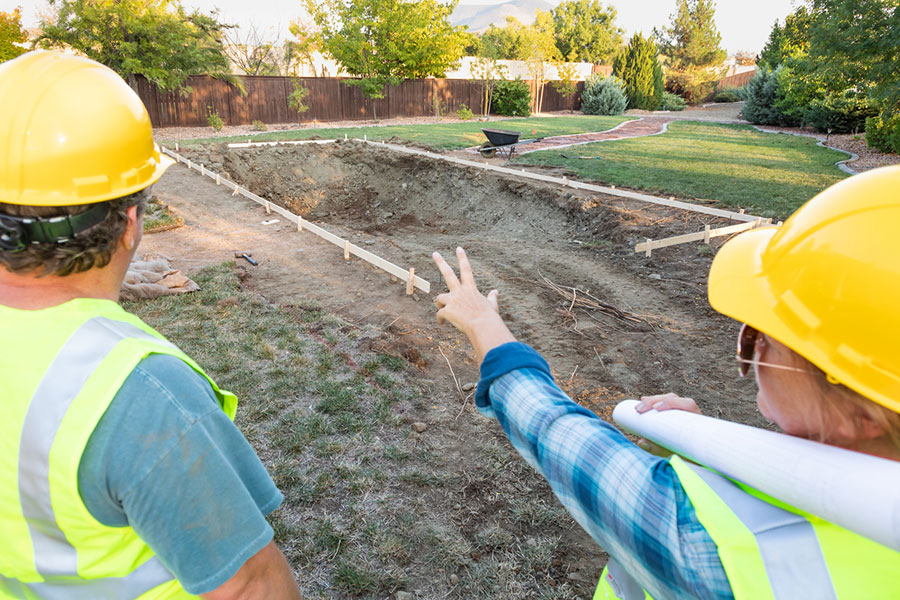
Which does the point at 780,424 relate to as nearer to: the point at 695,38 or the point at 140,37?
the point at 140,37

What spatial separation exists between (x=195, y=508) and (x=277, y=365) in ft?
13.4

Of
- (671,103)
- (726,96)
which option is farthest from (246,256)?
(726,96)

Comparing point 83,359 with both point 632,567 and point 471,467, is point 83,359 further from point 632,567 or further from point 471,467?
point 471,467

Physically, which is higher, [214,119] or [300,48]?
[300,48]

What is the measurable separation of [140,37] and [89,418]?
88.5 feet

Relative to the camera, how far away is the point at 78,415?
103cm

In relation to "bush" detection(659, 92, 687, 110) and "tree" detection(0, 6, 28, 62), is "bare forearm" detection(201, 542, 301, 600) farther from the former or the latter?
"bush" detection(659, 92, 687, 110)

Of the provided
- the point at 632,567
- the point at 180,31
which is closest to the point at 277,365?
the point at 632,567

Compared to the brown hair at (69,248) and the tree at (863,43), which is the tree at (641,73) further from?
the brown hair at (69,248)

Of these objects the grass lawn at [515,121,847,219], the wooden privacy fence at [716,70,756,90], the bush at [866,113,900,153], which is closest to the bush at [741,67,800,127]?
the grass lawn at [515,121,847,219]

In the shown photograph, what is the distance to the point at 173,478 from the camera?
3.50 feet

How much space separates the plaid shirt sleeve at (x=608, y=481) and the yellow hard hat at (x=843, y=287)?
38 cm

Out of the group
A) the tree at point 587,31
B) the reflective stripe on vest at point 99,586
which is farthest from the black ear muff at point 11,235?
the tree at point 587,31

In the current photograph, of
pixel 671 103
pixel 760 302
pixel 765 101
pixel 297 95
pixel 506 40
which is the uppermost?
pixel 506 40
